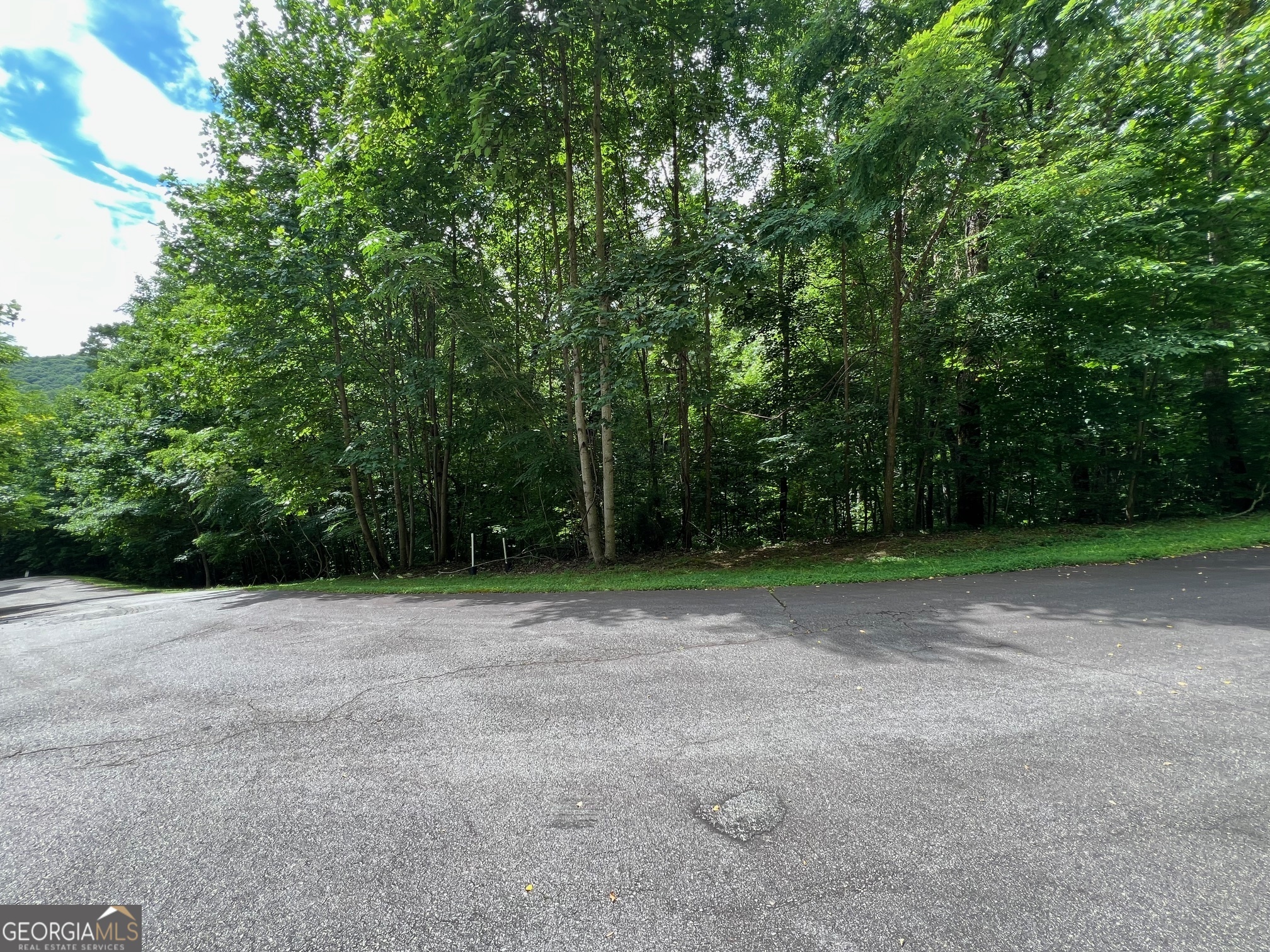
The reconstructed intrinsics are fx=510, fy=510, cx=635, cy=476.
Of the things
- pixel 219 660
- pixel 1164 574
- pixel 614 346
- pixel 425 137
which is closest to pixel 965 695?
pixel 1164 574

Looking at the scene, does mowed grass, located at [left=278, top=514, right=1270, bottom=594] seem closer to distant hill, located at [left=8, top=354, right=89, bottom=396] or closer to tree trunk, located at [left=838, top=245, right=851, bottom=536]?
tree trunk, located at [left=838, top=245, right=851, bottom=536]

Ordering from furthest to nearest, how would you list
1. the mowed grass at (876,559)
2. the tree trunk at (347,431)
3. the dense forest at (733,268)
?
the tree trunk at (347,431) < the dense forest at (733,268) < the mowed grass at (876,559)

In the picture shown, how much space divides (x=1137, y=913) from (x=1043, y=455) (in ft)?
41.8

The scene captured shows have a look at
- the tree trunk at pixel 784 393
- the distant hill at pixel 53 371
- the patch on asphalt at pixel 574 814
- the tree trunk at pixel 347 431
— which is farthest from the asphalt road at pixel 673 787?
the distant hill at pixel 53 371

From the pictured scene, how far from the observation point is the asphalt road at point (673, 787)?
187cm

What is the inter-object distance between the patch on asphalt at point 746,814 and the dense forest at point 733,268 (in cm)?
735

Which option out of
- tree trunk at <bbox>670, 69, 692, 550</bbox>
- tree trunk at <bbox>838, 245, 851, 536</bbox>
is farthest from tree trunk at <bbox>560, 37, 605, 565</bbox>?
tree trunk at <bbox>838, 245, 851, 536</bbox>

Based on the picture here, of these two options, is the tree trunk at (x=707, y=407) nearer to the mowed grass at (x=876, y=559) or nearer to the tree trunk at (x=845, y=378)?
the mowed grass at (x=876, y=559)

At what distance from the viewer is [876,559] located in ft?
29.9

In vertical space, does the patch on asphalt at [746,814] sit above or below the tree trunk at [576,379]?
below

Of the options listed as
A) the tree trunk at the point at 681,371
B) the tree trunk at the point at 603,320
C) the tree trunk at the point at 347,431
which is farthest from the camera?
the tree trunk at the point at 347,431

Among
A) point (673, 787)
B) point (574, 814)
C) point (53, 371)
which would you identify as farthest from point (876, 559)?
point (53, 371)

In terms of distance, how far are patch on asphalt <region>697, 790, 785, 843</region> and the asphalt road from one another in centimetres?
6

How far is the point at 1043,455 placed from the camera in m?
11.8
